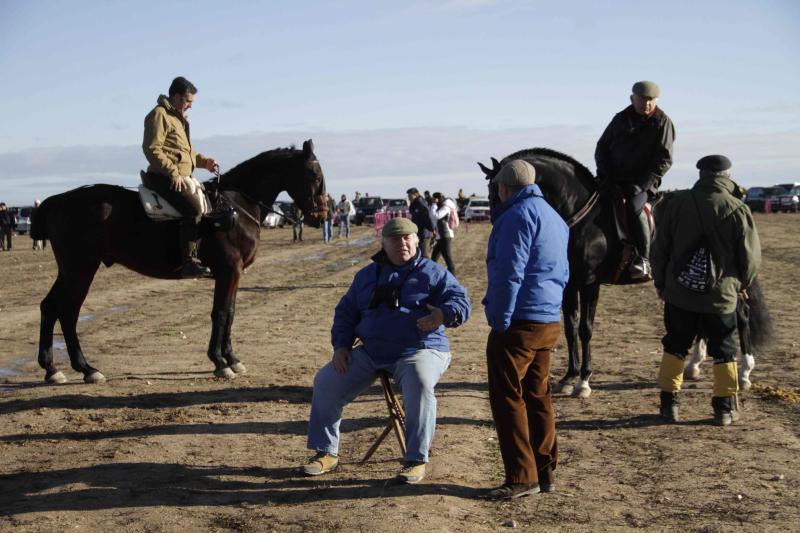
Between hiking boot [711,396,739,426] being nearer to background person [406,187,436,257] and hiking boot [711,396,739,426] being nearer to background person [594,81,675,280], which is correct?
background person [594,81,675,280]

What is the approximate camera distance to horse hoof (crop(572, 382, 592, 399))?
984 centimetres

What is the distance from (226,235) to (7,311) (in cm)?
886

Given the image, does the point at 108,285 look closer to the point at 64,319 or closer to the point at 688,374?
the point at 64,319

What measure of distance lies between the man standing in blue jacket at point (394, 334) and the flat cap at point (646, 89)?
3744 millimetres

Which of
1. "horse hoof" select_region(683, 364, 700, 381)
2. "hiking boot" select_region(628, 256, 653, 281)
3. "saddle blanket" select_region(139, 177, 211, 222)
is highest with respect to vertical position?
"saddle blanket" select_region(139, 177, 211, 222)

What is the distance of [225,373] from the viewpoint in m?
10.9

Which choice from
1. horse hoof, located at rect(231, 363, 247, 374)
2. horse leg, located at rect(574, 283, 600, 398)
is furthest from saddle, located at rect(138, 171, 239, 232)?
horse leg, located at rect(574, 283, 600, 398)

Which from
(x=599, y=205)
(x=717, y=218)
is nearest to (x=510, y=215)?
(x=717, y=218)

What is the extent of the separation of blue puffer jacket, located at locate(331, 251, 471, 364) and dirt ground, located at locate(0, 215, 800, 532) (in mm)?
922

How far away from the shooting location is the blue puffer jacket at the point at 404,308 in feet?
22.8

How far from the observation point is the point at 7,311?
18.2 meters

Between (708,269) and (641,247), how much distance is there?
1.75 m

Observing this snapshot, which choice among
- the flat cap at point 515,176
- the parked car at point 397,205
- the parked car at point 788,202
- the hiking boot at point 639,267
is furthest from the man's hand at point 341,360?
the parked car at point 788,202

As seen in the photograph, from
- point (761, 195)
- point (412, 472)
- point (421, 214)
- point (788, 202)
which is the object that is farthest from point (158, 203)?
point (761, 195)
